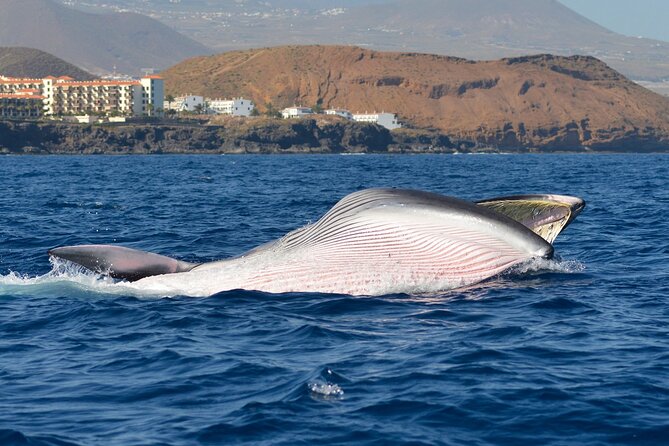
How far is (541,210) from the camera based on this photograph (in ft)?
53.0

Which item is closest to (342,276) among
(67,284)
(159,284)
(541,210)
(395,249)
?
(395,249)

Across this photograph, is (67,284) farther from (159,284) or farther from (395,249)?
(395,249)

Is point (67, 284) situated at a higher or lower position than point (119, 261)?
lower

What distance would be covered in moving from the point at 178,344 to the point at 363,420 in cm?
392

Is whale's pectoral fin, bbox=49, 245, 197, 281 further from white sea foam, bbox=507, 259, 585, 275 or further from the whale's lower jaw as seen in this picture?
white sea foam, bbox=507, 259, 585, 275

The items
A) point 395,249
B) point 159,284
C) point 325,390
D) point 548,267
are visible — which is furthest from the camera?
point 548,267

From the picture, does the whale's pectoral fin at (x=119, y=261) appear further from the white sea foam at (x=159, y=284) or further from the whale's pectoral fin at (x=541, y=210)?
the whale's pectoral fin at (x=541, y=210)

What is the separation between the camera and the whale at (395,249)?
15.4m

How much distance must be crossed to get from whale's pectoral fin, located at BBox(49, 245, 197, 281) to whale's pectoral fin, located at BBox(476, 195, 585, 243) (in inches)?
202

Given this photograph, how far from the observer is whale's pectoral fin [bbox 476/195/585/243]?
15.9 m

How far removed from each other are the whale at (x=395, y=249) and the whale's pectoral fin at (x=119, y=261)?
26 millimetres

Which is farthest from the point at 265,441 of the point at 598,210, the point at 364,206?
the point at 598,210

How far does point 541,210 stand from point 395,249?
2.54 metres

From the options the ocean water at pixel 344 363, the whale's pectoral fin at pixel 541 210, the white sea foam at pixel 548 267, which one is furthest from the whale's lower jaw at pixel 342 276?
the whale's pectoral fin at pixel 541 210
